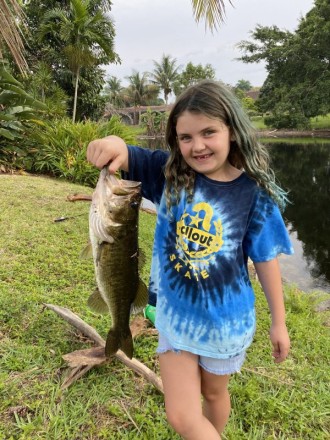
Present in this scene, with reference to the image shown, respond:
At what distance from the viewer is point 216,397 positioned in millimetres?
1901

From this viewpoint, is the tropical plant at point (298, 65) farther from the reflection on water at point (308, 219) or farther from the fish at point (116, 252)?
the fish at point (116, 252)

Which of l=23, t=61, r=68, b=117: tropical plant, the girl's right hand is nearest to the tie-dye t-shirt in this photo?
the girl's right hand

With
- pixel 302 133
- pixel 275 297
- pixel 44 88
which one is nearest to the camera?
pixel 275 297

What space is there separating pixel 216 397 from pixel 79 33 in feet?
51.5

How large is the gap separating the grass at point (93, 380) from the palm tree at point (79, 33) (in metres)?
11.2

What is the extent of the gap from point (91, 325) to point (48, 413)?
91 centimetres

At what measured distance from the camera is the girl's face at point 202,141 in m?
1.66

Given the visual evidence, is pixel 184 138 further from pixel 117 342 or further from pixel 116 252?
pixel 117 342

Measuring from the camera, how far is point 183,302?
1696 millimetres

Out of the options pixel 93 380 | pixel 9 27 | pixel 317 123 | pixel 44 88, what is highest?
pixel 9 27

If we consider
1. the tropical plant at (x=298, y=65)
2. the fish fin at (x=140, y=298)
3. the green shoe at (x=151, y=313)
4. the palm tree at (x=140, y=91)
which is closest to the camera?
the fish fin at (x=140, y=298)

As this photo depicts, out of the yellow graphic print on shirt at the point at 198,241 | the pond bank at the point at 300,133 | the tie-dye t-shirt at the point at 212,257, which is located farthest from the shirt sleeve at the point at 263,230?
the pond bank at the point at 300,133

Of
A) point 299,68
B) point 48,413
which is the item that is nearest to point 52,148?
point 48,413

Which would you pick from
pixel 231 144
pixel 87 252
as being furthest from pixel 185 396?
pixel 231 144
